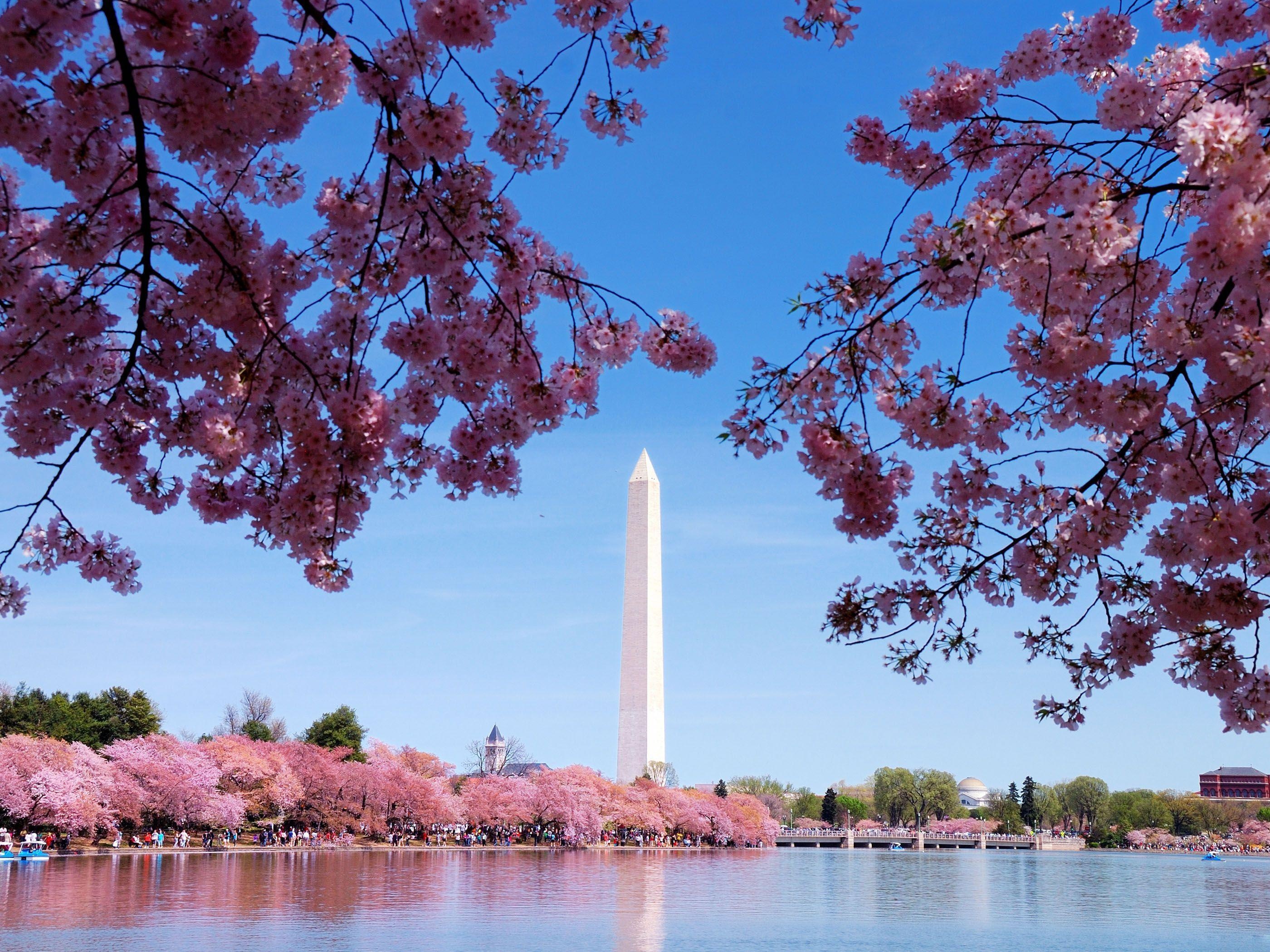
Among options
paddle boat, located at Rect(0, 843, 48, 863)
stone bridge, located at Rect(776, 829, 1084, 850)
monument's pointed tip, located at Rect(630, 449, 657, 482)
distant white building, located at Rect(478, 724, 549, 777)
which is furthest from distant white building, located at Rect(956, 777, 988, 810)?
paddle boat, located at Rect(0, 843, 48, 863)

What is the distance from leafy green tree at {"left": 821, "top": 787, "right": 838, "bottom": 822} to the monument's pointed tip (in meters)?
58.7

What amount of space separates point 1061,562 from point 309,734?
51.8 meters

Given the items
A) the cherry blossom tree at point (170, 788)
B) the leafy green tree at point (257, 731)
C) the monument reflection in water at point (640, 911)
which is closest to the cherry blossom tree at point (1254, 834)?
the monument reflection in water at point (640, 911)

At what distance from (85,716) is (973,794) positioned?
99025 mm

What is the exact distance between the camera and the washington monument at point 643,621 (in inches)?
1908

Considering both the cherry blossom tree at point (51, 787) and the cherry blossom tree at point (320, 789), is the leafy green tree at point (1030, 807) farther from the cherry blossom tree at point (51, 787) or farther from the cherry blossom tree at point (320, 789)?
the cherry blossom tree at point (51, 787)

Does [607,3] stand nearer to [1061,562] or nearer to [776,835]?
[1061,562]

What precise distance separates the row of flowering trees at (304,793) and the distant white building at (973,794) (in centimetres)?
6002

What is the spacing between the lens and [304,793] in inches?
1752

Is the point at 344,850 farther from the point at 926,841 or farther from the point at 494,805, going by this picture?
the point at 926,841

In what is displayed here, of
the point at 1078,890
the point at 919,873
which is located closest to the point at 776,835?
the point at 919,873

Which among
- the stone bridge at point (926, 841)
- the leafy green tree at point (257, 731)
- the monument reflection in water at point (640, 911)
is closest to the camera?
the monument reflection in water at point (640, 911)

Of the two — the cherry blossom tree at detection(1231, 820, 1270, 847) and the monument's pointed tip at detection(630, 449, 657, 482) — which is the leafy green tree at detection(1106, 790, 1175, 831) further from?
Result: the monument's pointed tip at detection(630, 449, 657, 482)

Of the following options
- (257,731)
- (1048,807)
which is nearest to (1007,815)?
(1048,807)
